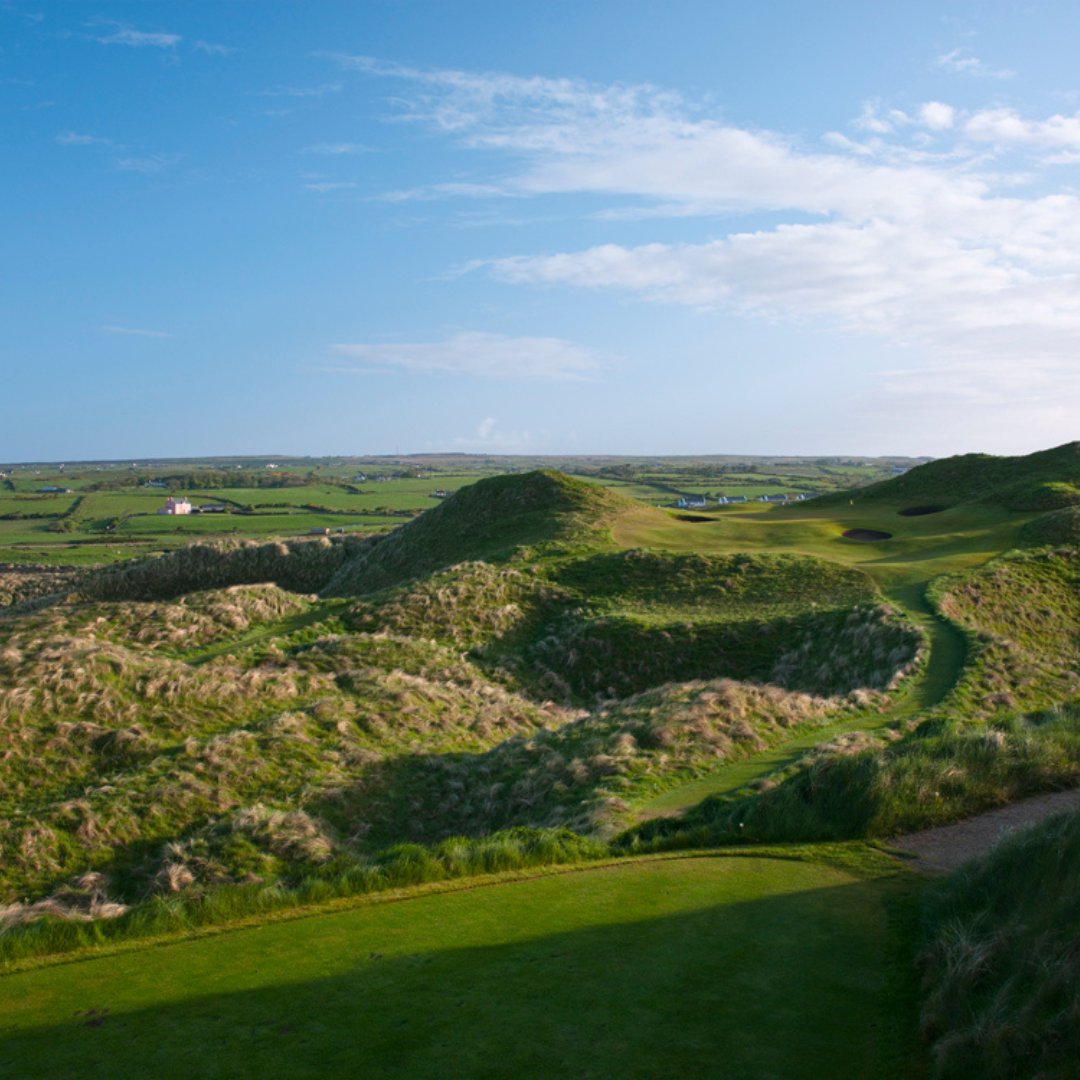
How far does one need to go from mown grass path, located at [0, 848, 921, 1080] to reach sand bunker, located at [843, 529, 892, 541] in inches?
1488

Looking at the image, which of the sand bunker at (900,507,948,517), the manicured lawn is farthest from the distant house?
the sand bunker at (900,507,948,517)

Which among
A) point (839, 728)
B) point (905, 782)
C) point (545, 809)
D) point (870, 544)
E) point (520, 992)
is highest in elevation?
point (870, 544)

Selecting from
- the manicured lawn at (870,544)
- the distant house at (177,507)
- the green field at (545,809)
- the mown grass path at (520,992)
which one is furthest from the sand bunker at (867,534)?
the distant house at (177,507)

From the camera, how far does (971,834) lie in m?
12.2

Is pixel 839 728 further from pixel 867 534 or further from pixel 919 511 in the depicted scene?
pixel 919 511

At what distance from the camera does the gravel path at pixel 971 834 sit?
11256mm

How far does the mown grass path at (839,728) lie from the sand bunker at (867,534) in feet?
50.8

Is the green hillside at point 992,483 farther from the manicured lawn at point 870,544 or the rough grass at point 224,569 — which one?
the rough grass at point 224,569

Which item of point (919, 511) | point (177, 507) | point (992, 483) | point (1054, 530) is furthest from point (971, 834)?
point (177, 507)

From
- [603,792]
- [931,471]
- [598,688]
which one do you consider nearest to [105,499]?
[931,471]

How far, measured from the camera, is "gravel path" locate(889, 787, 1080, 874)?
11256mm

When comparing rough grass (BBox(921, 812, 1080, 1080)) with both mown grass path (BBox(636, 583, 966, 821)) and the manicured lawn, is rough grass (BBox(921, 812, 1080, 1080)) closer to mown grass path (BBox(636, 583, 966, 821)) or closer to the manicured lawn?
mown grass path (BBox(636, 583, 966, 821))

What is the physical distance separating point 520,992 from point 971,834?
7.36 meters

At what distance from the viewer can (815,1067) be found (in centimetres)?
665
